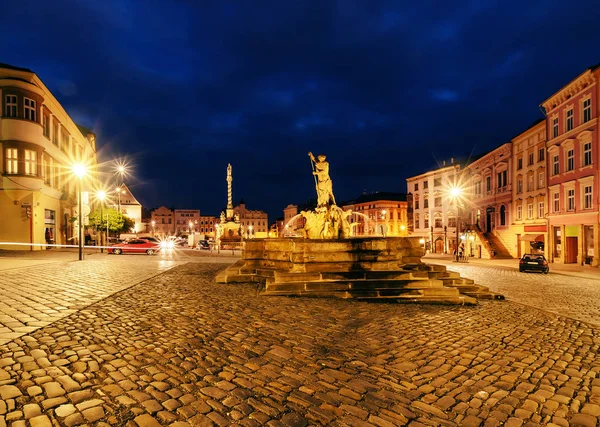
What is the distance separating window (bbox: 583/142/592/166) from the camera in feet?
89.8

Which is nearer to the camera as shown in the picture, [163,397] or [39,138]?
[163,397]

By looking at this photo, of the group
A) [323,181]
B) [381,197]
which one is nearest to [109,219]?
[323,181]

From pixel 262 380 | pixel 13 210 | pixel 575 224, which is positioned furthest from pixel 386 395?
pixel 13 210

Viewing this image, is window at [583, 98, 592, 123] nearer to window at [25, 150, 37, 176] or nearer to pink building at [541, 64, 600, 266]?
pink building at [541, 64, 600, 266]

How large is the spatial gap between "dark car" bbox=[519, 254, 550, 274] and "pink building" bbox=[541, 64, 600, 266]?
666 centimetres

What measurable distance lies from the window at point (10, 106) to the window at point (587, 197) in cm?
4372

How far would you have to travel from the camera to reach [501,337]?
701cm

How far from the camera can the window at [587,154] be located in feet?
89.8

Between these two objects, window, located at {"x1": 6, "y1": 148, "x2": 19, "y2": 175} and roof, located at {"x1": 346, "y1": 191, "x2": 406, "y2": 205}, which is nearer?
window, located at {"x1": 6, "y1": 148, "x2": 19, "y2": 175}

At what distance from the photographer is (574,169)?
1144 inches

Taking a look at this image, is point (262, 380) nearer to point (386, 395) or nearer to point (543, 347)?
point (386, 395)

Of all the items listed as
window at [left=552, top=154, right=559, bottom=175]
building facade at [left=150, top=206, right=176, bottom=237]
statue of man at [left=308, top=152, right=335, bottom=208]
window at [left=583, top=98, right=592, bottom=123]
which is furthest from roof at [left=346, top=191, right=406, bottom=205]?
building facade at [left=150, top=206, right=176, bottom=237]

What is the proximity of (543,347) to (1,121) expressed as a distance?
35.8 meters

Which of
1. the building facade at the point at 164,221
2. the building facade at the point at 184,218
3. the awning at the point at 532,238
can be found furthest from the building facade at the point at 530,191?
the building facade at the point at 164,221
